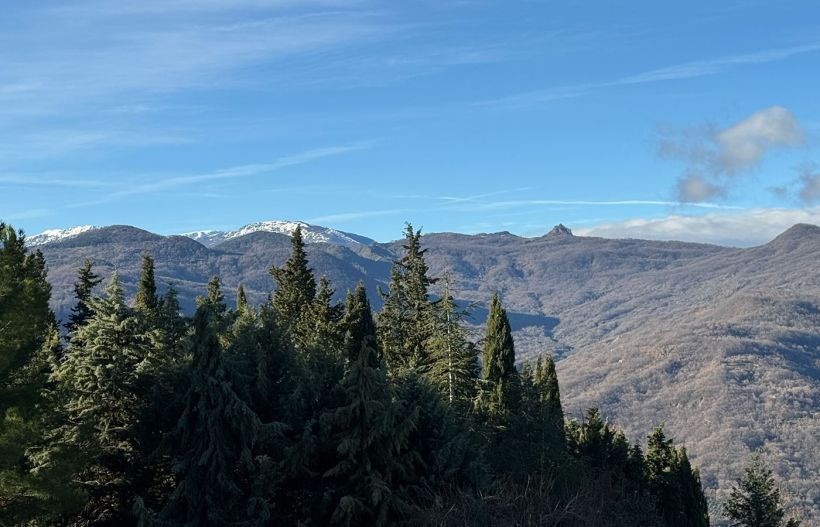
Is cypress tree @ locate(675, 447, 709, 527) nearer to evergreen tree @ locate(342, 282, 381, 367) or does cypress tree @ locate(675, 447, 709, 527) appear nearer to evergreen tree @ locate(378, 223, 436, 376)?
evergreen tree @ locate(378, 223, 436, 376)

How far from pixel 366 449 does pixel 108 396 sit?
9.74 meters

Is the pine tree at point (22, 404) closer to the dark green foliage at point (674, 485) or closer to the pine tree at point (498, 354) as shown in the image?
the pine tree at point (498, 354)

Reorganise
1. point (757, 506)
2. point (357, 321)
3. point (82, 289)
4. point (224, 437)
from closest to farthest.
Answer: point (224, 437), point (357, 321), point (82, 289), point (757, 506)

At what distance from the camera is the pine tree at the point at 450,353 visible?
1806 inches

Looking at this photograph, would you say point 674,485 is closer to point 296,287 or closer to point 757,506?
point 757,506

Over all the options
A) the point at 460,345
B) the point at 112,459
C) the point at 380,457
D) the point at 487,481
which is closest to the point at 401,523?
the point at 380,457

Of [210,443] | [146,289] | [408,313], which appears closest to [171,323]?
[210,443]

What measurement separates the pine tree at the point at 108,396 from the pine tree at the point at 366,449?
24.4ft

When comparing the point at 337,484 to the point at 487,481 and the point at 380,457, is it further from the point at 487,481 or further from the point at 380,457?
the point at 487,481

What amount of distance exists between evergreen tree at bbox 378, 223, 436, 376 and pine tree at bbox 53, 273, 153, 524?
22.1 metres

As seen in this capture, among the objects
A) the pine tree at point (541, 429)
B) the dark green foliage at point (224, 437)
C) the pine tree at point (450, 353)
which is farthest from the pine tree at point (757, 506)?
the dark green foliage at point (224, 437)

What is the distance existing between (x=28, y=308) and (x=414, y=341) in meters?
30.6

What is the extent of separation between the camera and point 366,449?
1126 inches

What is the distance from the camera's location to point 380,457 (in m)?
28.6
